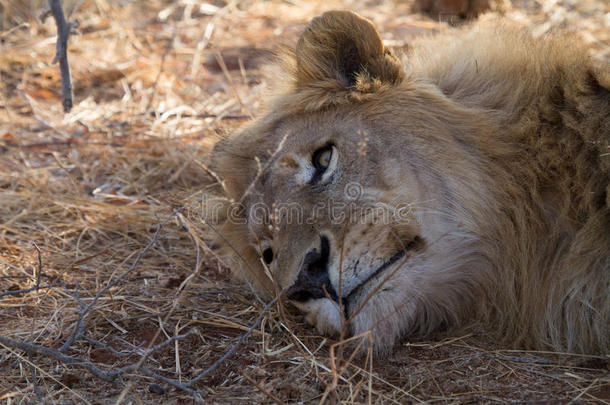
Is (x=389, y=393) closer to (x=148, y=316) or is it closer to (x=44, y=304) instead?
(x=148, y=316)

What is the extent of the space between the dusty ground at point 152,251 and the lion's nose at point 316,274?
0.18m

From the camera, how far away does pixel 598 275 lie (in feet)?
8.50

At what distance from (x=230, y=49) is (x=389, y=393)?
18.8 ft

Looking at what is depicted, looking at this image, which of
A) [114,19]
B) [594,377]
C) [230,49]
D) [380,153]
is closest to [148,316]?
[380,153]

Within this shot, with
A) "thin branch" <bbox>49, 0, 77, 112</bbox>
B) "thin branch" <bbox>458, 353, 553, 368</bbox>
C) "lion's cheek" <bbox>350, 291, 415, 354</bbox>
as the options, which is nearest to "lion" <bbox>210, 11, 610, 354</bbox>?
"lion's cheek" <bbox>350, 291, 415, 354</bbox>

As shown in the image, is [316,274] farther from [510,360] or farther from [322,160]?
[510,360]

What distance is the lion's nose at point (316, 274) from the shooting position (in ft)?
8.25

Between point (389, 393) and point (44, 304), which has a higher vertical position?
point (389, 393)

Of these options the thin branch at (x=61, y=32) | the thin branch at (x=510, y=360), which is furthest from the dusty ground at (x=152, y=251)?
the thin branch at (x=61, y=32)

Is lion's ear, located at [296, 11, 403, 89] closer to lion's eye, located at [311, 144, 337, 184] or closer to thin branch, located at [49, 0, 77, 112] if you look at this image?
lion's eye, located at [311, 144, 337, 184]

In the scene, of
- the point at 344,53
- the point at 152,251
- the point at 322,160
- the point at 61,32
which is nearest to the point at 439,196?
the point at 322,160

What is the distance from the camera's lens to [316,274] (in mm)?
2529

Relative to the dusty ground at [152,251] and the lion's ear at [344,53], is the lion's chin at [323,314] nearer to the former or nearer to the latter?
the dusty ground at [152,251]

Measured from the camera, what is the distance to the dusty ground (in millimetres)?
2385
